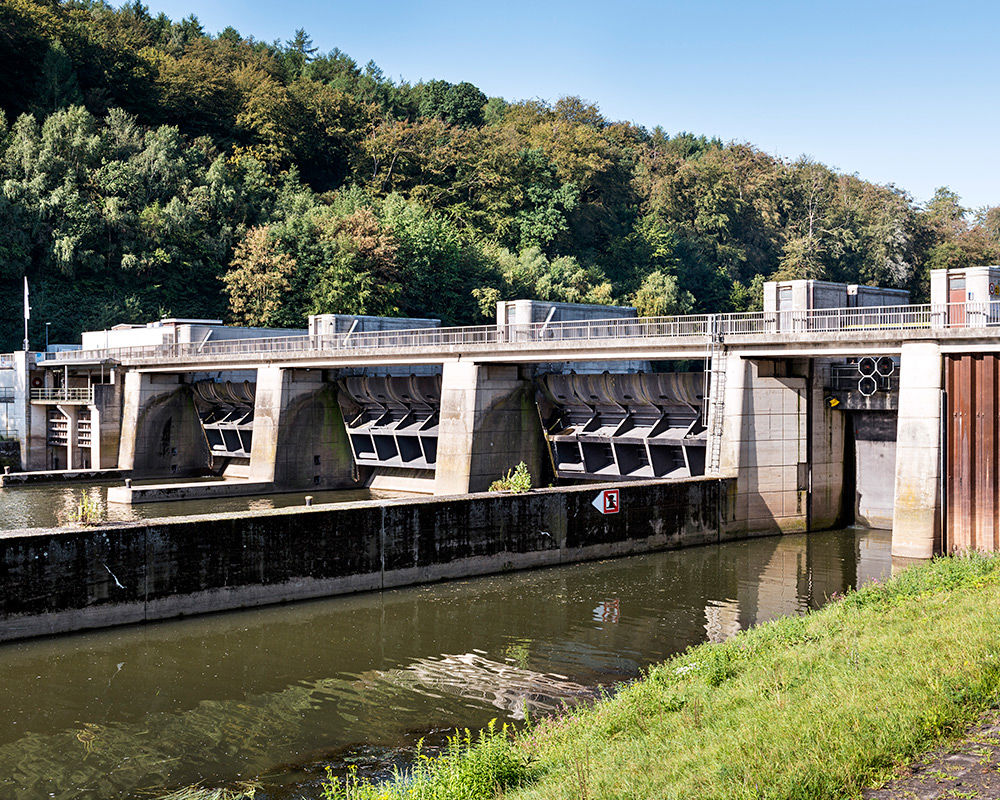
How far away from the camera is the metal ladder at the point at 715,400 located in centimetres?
3316

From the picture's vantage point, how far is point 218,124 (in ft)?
314

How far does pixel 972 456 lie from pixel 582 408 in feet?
58.8

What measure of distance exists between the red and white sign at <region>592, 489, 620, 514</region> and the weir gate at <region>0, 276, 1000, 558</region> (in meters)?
5.22

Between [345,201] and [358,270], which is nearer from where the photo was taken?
[358,270]

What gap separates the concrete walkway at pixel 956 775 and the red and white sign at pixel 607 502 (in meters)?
20.0

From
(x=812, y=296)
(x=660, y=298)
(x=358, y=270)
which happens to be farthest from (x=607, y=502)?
(x=660, y=298)

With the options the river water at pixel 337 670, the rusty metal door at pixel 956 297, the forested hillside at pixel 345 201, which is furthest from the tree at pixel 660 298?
the river water at pixel 337 670

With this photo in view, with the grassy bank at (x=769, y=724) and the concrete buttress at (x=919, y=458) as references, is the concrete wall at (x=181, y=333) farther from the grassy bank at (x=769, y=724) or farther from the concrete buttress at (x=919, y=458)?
the grassy bank at (x=769, y=724)

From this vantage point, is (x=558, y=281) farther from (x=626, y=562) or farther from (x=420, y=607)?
(x=420, y=607)

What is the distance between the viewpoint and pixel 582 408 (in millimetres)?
41531

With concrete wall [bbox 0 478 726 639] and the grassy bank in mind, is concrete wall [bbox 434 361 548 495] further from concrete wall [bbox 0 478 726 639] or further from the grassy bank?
the grassy bank

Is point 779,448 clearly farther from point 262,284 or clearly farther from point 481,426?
point 262,284

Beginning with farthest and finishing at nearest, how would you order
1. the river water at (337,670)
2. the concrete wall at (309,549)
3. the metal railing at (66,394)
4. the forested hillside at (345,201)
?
the forested hillside at (345,201) < the metal railing at (66,394) < the concrete wall at (309,549) < the river water at (337,670)

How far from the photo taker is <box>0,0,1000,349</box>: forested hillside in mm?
73812
